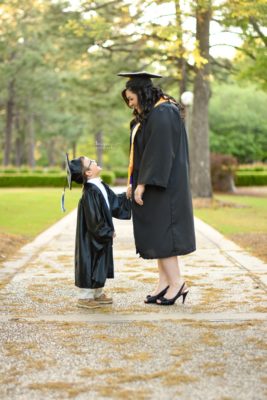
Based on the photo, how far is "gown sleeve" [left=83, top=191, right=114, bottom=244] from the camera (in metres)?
5.70

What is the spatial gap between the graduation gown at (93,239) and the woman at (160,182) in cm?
25

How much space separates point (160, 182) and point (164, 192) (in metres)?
0.16

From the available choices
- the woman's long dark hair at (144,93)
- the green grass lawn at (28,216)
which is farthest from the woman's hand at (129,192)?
the green grass lawn at (28,216)

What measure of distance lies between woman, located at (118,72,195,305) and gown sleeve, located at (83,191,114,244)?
0.80 feet

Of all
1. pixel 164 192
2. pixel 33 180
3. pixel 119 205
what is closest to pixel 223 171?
pixel 33 180

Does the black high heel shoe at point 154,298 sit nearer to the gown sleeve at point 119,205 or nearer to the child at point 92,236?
the child at point 92,236

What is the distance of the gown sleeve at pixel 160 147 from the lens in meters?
5.56

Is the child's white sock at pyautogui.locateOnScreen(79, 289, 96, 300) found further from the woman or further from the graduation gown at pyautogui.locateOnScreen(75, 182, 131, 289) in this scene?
the woman

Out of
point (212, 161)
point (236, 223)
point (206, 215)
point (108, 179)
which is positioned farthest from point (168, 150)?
point (108, 179)

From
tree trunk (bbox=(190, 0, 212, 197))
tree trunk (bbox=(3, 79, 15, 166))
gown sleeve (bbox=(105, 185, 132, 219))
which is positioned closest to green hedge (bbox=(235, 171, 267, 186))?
tree trunk (bbox=(190, 0, 212, 197))

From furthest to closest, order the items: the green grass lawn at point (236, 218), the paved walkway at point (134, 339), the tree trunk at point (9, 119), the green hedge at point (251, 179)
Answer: the tree trunk at point (9, 119), the green hedge at point (251, 179), the green grass lawn at point (236, 218), the paved walkway at point (134, 339)

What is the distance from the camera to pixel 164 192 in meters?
5.69

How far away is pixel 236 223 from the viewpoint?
49.4ft

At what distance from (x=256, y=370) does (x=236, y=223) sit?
11302 mm
